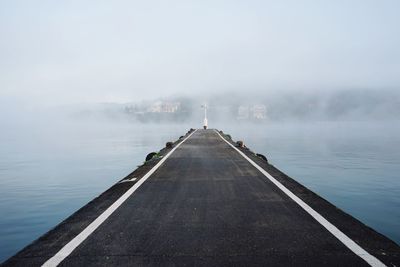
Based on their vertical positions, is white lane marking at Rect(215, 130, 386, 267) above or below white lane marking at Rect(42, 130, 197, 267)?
below

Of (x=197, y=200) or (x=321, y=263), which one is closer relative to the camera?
(x=321, y=263)

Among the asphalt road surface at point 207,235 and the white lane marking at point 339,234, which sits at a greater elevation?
the asphalt road surface at point 207,235

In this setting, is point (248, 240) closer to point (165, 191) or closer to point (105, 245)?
point (105, 245)

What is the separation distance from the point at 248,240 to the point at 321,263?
4.06 feet

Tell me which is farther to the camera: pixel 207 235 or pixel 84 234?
pixel 84 234

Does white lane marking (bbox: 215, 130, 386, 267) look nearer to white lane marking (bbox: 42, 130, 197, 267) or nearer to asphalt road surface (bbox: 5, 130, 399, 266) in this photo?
asphalt road surface (bbox: 5, 130, 399, 266)

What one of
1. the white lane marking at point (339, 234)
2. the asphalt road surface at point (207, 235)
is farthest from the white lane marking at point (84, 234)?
the white lane marking at point (339, 234)

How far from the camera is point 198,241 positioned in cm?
555

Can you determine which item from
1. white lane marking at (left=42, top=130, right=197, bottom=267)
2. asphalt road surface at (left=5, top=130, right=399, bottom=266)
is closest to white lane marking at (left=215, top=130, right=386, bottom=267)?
asphalt road surface at (left=5, top=130, right=399, bottom=266)

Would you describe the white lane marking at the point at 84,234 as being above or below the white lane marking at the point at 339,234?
above

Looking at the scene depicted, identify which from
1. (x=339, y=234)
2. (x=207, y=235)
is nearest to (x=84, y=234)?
(x=207, y=235)

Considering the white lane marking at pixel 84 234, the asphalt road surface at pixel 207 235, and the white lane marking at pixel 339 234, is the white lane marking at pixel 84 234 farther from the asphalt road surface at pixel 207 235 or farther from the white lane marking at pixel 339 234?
the white lane marking at pixel 339 234

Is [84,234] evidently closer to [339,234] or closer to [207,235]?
[207,235]

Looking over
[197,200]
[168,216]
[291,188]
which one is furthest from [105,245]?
[291,188]
